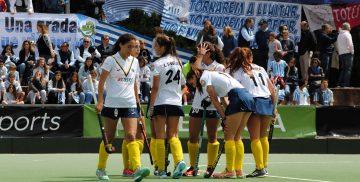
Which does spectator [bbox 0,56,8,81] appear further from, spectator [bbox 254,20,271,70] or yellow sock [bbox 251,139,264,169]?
yellow sock [bbox 251,139,264,169]

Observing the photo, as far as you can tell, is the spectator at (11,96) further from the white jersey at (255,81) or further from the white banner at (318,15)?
the white jersey at (255,81)

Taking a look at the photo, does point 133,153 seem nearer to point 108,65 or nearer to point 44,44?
point 108,65

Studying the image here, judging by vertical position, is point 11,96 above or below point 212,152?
above

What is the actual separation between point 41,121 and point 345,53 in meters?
8.95

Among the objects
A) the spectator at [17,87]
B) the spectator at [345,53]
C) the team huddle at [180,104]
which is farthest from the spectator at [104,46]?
the team huddle at [180,104]

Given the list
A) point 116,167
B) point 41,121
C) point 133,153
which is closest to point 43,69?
point 41,121

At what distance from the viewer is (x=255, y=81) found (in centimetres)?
1672

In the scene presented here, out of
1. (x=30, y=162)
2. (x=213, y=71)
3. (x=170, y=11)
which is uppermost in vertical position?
(x=170, y=11)

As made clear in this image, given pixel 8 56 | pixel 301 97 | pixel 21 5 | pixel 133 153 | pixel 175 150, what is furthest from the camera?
pixel 21 5

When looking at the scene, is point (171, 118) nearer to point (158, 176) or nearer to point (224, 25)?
point (158, 176)

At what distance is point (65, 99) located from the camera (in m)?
27.7

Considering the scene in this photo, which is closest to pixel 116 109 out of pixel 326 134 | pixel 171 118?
pixel 171 118

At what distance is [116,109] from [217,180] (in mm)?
1824

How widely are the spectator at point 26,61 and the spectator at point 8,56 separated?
0.64 ft
